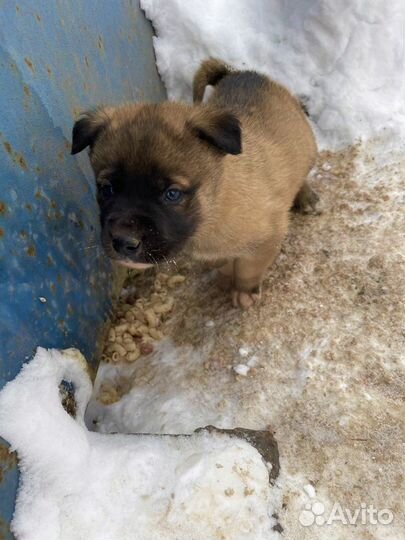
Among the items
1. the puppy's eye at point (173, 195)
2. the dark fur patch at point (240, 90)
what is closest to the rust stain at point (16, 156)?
the puppy's eye at point (173, 195)

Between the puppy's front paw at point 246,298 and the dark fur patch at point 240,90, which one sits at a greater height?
the dark fur patch at point 240,90

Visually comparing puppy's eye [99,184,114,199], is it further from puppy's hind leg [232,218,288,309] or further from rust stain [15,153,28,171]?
puppy's hind leg [232,218,288,309]

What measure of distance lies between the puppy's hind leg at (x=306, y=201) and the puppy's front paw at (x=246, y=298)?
0.82 m

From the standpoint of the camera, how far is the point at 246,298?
3.15 meters

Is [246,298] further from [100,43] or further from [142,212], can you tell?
[100,43]

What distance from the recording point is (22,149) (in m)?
2.15

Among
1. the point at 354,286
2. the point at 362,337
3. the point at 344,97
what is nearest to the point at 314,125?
the point at 344,97

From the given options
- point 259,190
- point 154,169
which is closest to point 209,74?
point 259,190

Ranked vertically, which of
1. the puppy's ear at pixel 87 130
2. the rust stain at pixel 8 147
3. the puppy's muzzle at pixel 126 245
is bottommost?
the puppy's muzzle at pixel 126 245

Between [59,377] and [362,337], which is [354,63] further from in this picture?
[59,377]

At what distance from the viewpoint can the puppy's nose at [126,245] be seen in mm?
2078

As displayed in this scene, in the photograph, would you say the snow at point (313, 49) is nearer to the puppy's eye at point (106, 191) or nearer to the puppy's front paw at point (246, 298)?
the puppy's front paw at point (246, 298)

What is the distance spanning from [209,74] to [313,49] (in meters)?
1.05

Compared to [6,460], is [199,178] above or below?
above
